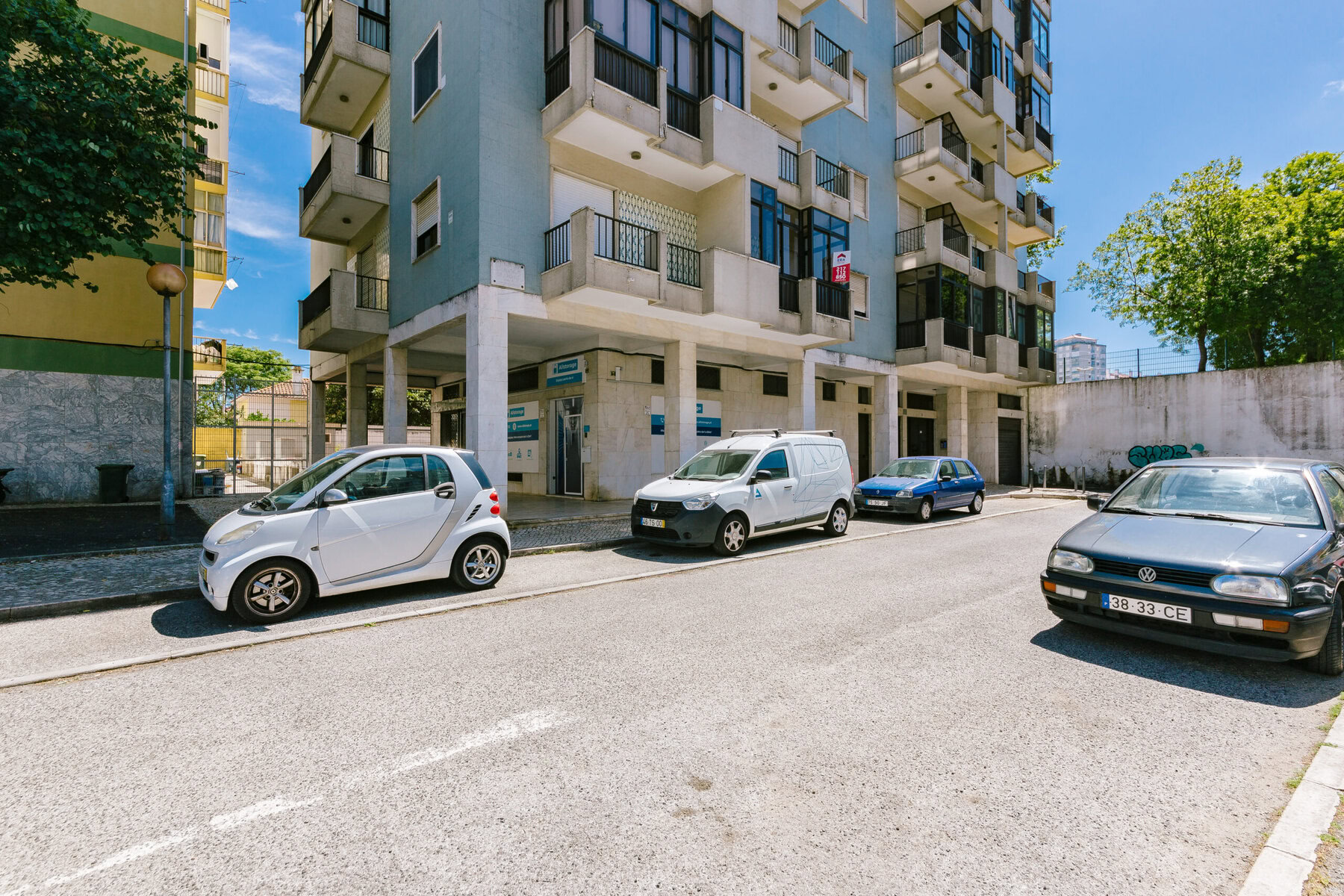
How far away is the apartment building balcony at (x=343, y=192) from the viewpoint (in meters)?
15.4

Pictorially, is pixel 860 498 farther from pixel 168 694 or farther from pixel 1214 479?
pixel 168 694

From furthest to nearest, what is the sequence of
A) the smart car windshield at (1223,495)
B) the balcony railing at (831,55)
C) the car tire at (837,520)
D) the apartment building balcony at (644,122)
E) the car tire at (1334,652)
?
the balcony railing at (831,55)
the apartment building balcony at (644,122)
the car tire at (837,520)
the smart car windshield at (1223,495)
the car tire at (1334,652)

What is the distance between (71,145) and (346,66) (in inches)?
389

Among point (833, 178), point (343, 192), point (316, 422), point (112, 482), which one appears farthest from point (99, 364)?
point (833, 178)

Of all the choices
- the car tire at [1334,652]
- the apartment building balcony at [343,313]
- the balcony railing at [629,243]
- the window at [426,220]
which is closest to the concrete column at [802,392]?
the balcony railing at [629,243]

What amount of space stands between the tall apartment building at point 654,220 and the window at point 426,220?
78 mm

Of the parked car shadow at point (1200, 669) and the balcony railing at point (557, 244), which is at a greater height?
the balcony railing at point (557, 244)

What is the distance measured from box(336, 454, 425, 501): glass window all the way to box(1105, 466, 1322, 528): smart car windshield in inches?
277

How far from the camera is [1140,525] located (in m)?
5.13

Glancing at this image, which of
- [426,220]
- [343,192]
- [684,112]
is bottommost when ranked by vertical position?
[426,220]

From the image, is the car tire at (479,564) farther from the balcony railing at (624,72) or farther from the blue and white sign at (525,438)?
the blue and white sign at (525,438)

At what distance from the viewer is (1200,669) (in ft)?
14.4

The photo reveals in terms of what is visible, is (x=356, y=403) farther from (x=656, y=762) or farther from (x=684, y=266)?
(x=656, y=762)

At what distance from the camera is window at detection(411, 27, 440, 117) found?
45.8ft
